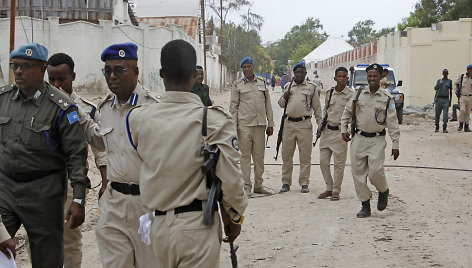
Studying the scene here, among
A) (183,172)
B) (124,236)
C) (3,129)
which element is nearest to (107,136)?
(124,236)

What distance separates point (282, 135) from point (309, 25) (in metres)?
132

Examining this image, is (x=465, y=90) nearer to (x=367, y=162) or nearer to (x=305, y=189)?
(x=305, y=189)

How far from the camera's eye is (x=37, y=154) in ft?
14.1

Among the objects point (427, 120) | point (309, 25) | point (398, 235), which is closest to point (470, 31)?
point (427, 120)

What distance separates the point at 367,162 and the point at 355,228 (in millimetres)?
1066

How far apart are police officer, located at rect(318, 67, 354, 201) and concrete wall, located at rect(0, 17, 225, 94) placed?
16.9m

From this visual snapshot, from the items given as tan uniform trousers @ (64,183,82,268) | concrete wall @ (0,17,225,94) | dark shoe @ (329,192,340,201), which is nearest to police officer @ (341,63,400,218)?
dark shoe @ (329,192,340,201)

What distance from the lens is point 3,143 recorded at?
432 cm

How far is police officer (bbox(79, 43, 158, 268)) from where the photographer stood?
3.92 meters

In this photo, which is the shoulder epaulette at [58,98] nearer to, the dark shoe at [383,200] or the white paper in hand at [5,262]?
the white paper in hand at [5,262]

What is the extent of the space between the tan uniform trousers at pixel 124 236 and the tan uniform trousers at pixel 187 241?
0.72 meters

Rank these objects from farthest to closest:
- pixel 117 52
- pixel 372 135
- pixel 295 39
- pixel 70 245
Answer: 1. pixel 295 39
2. pixel 372 135
3. pixel 70 245
4. pixel 117 52

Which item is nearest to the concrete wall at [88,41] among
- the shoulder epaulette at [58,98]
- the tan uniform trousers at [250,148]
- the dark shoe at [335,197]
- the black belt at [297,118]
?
the tan uniform trousers at [250,148]

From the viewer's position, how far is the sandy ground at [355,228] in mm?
6066
